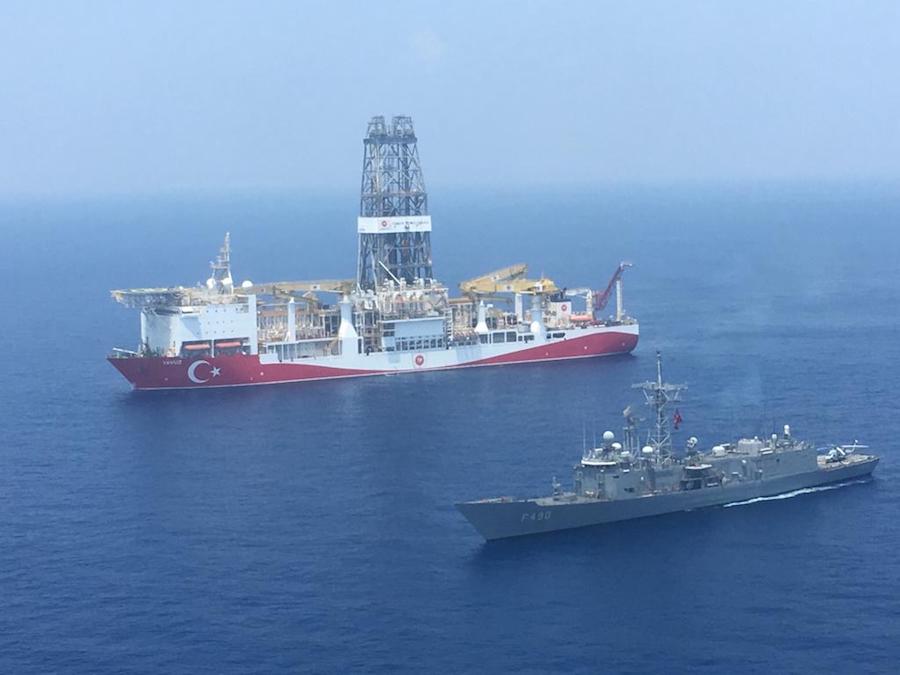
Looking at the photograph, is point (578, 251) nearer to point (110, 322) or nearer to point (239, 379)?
point (110, 322)

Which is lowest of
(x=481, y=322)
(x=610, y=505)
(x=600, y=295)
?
(x=610, y=505)

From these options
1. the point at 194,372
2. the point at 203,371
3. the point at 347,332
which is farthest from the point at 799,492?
the point at 194,372

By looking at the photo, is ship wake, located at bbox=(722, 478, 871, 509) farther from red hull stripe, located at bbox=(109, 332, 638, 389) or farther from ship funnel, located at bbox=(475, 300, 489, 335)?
ship funnel, located at bbox=(475, 300, 489, 335)

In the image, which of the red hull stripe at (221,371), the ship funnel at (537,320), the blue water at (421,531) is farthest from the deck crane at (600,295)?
the red hull stripe at (221,371)

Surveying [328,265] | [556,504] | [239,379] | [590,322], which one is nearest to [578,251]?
[328,265]

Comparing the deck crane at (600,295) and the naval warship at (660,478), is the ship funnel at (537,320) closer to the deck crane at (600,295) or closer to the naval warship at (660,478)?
the deck crane at (600,295)

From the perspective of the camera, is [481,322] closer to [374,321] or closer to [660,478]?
[374,321]
